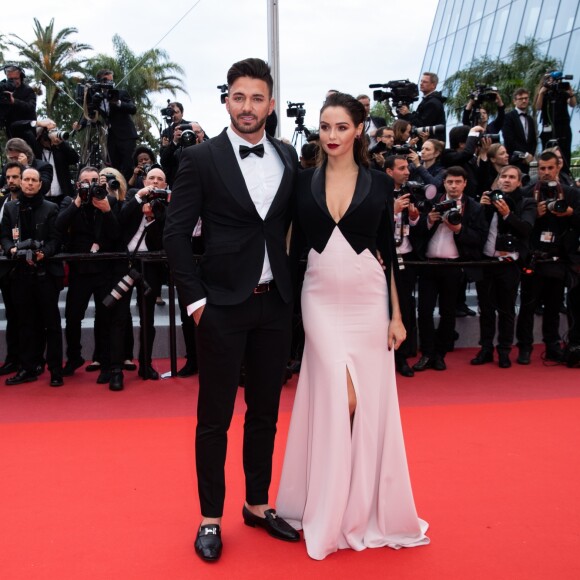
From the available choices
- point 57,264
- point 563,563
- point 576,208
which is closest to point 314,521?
point 563,563

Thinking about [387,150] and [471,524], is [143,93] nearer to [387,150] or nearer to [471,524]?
[387,150]

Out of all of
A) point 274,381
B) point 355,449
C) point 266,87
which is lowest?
point 355,449

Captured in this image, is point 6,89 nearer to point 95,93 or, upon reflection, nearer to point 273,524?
point 95,93

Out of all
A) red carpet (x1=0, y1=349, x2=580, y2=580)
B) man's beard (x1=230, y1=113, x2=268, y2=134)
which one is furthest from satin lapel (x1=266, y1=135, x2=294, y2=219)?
red carpet (x1=0, y1=349, x2=580, y2=580)

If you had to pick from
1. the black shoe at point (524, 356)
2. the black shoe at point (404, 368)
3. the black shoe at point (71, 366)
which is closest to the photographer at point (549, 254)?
the black shoe at point (524, 356)

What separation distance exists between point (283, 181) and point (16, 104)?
6.29 m

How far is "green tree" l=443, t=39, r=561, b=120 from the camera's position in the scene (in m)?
17.1

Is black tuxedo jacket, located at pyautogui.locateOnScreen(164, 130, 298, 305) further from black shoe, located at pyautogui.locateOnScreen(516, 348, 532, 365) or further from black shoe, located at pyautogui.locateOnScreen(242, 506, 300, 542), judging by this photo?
black shoe, located at pyautogui.locateOnScreen(516, 348, 532, 365)

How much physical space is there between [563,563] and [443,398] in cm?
256

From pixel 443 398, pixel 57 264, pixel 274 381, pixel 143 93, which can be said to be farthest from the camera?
pixel 143 93

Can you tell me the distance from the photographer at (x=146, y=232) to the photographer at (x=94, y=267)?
12 cm

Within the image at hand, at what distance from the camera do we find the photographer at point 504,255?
20.2ft

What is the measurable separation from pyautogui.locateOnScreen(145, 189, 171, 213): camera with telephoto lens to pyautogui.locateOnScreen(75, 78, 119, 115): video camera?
2.58 m

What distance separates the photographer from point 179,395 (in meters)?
5.38
